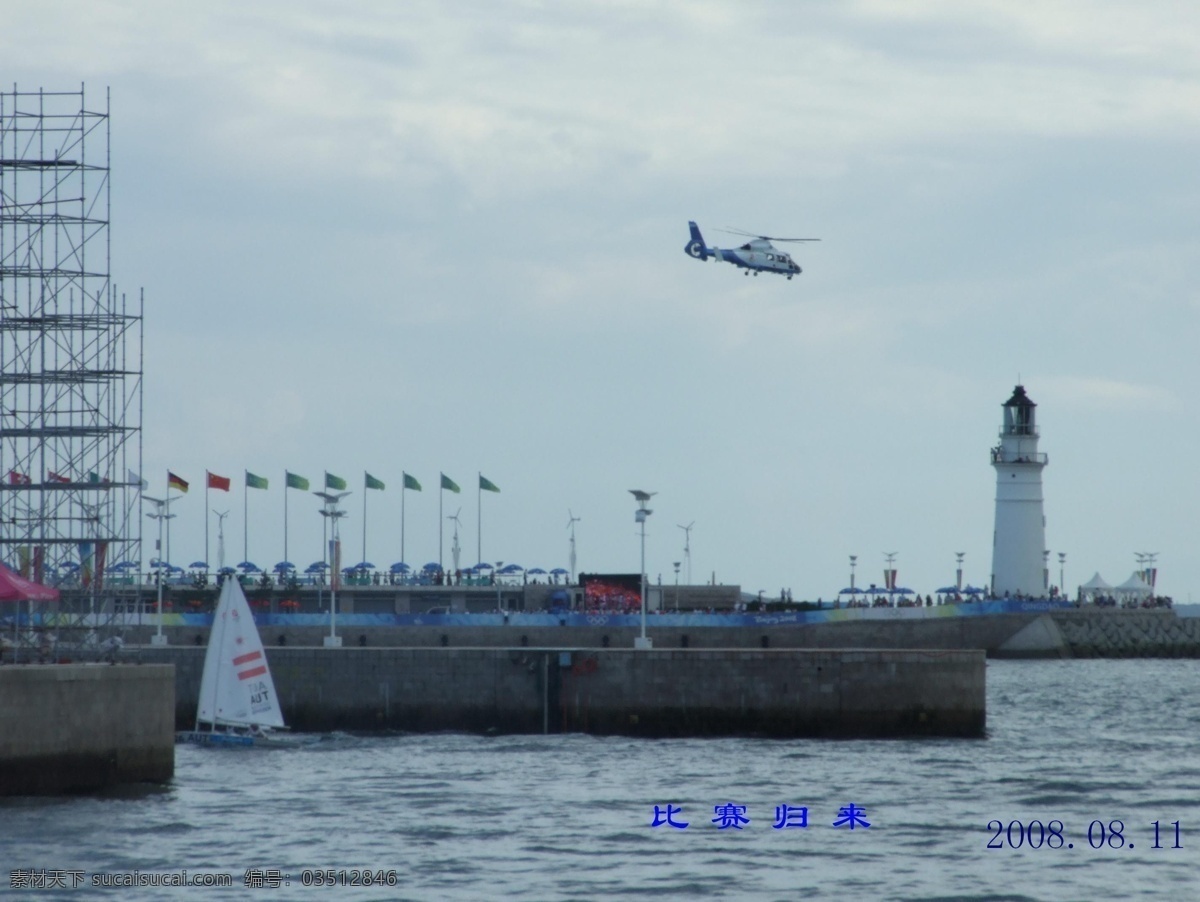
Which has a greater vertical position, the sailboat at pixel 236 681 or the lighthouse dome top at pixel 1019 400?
the lighthouse dome top at pixel 1019 400

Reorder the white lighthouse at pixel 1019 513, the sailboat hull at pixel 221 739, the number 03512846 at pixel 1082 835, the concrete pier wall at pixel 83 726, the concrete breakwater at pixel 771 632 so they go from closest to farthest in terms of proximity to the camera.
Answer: the number 03512846 at pixel 1082 835 → the concrete pier wall at pixel 83 726 → the sailboat hull at pixel 221 739 → the concrete breakwater at pixel 771 632 → the white lighthouse at pixel 1019 513

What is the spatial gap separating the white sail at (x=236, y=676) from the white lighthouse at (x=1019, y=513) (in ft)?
219

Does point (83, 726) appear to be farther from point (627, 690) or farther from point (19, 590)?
point (627, 690)

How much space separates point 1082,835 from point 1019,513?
77.4 meters

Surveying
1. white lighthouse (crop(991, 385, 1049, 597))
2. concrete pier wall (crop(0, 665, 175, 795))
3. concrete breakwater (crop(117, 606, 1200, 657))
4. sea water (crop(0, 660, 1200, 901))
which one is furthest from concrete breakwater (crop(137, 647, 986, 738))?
white lighthouse (crop(991, 385, 1049, 597))

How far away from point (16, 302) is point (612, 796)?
20.2 meters

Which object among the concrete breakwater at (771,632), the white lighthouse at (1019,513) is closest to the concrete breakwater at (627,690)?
the concrete breakwater at (771,632)

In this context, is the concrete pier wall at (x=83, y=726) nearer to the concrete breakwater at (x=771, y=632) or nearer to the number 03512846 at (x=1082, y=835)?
the number 03512846 at (x=1082, y=835)

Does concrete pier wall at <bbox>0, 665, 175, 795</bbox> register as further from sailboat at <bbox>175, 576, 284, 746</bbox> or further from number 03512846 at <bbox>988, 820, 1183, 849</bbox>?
number 03512846 at <bbox>988, 820, 1183, 849</bbox>

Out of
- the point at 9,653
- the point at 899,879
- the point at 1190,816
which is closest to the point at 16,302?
the point at 9,653

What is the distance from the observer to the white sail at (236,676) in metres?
61.4

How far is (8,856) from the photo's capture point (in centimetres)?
3675

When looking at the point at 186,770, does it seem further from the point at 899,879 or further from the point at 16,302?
the point at 899,879

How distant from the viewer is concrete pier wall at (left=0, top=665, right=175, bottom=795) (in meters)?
41.3
